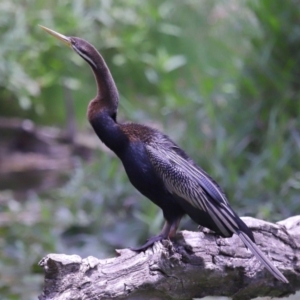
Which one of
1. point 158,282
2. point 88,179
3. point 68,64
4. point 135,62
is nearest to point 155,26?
point 135,62

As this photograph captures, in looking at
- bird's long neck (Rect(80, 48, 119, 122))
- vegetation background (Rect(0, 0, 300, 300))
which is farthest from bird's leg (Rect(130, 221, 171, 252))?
vegetation background (Rect(0, 0, 300, 300))

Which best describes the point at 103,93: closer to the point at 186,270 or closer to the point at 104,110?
the point at 104,110

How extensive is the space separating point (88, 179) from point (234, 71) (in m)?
1.08

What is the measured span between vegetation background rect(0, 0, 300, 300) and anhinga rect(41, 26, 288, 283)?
1.44 m

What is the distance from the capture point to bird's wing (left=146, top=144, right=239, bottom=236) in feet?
5.98

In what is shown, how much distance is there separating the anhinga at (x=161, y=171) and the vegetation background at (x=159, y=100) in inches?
56.8

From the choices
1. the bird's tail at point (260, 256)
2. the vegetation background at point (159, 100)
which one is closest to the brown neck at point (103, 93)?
the bird's tail at point (260, 256)

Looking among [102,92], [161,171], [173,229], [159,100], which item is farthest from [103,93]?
[159,100]

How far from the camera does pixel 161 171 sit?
6.23 feet

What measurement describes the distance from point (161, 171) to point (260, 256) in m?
0.36

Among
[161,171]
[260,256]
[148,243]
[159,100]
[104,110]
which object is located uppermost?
[159,100]

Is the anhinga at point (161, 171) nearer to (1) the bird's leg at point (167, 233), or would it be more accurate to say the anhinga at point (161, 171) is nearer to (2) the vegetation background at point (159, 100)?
(1) the bird's leg at point (167, 233)

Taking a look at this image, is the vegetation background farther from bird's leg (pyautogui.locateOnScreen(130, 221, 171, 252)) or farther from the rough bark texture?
bird's leg (pyautogui.locateOnScreen(130, 221, 171, 252))

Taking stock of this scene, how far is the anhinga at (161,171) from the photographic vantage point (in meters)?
1.84
